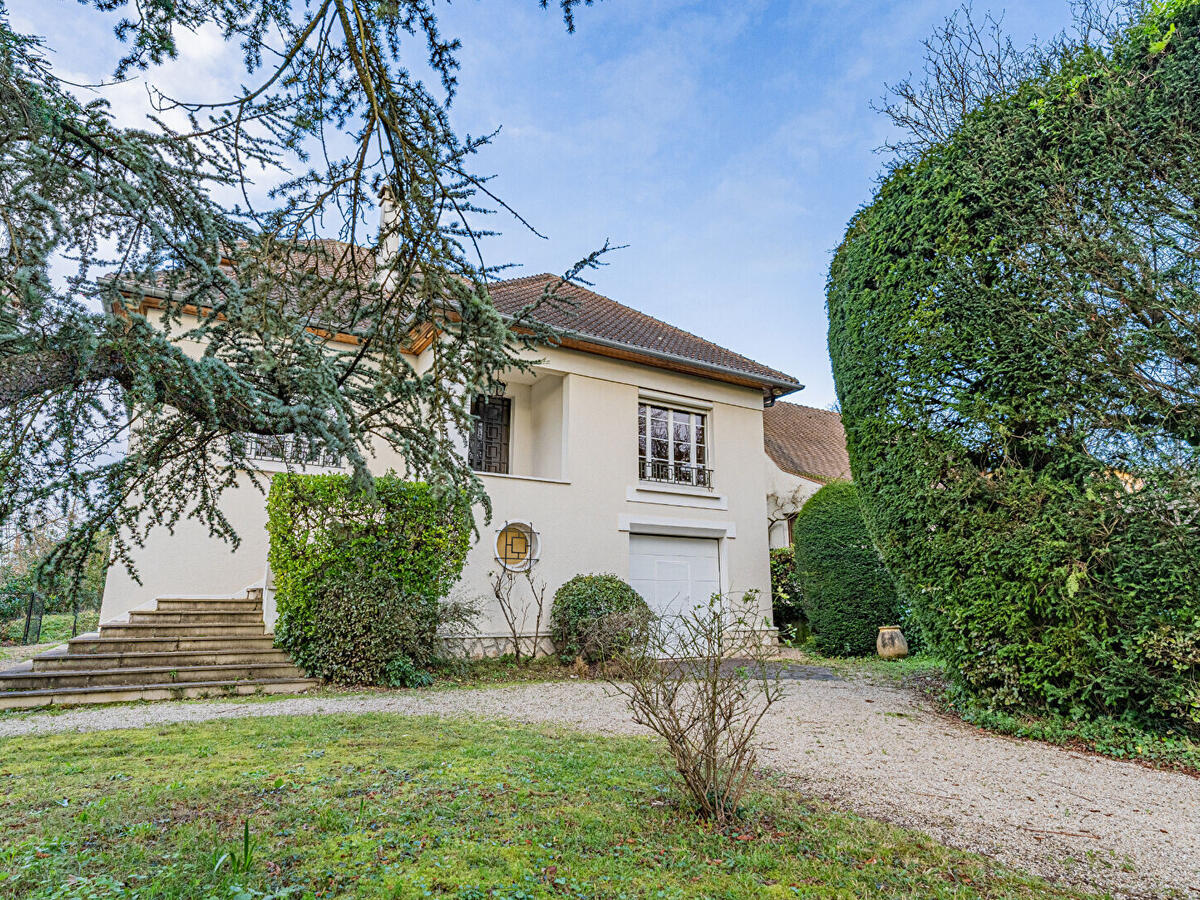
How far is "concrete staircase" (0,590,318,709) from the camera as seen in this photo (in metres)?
7.19

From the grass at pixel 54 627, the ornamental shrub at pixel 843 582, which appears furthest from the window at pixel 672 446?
the grass at pixel 54 627

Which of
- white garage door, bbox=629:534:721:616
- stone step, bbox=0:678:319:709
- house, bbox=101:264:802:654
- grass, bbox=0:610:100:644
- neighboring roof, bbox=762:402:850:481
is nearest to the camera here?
stone step, bbox=0:678:319:709

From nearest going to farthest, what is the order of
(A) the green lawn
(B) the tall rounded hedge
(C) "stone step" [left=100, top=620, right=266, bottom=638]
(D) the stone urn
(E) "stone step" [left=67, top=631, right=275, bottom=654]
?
(B) the tall rounded hedge → (E) "stone step" [left=67, top=631, right=275, bottom=654] → (C) "stone step" [left=100, top=620, right=266, bottom=638] → (D) the stone urn → (A) the green lawn

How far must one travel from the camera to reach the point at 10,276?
7.62 feet

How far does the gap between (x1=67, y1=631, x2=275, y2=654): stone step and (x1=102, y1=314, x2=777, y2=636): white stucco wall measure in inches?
62.7

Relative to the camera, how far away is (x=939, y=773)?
4.62 m

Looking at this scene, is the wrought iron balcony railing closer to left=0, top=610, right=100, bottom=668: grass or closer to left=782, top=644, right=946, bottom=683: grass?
left=782, top=644, right=946, bottom=683: grass

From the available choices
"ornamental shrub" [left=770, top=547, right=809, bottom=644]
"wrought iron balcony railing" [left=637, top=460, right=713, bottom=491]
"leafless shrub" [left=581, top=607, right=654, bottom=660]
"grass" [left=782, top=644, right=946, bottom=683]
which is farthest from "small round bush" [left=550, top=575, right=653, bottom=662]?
"ornamental shrub" [left=770, top=547, right=809, bottom=644]

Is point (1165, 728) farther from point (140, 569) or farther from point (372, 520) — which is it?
point (140, 569)

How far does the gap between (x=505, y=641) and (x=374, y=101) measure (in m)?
8.53

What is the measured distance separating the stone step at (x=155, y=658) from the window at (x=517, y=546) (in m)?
3.40

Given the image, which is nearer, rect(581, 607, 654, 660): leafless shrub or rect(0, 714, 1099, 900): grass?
rect(0, 714, 1099, 900): grass

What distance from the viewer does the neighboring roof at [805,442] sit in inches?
659

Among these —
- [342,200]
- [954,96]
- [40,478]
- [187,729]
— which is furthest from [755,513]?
[40,478]
